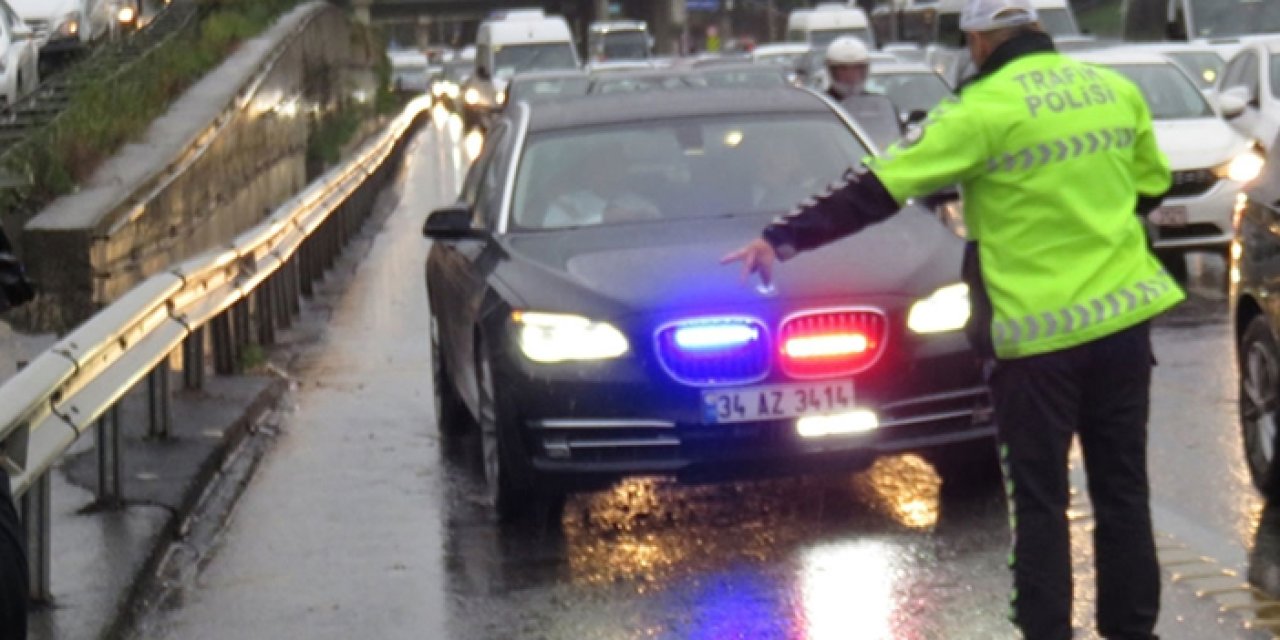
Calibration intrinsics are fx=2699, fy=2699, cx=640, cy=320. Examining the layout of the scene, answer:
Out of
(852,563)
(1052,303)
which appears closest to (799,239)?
(1052,303)

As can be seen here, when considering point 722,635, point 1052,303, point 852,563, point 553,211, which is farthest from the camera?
point 553,211

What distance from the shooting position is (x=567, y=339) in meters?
9.35

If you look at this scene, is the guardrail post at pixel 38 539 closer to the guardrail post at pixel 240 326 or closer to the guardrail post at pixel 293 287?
the guardrail post at pixel 240 326

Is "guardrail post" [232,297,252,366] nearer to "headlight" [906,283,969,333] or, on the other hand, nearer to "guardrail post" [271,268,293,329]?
"guardrail post" [271,268,293,329]

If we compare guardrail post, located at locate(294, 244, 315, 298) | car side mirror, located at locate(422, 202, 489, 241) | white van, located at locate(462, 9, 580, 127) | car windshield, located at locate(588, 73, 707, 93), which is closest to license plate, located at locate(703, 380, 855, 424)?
car side mirror, located at locate(422, 202, 489, 241)

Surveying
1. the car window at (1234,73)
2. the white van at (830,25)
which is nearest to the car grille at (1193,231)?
the car window at (1234,73)

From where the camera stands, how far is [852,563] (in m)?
8.78

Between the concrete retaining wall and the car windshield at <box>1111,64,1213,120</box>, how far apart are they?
720 centimetres

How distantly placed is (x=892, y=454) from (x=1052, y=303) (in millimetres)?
2754

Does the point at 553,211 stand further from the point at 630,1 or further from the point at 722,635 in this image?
the point at 630,1

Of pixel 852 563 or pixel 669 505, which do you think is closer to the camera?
pixel 852 563

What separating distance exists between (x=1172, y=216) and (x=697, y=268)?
9.75 meters

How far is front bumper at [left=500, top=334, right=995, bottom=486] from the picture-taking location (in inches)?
361

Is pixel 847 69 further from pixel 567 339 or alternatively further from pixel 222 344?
pixel 567 339
